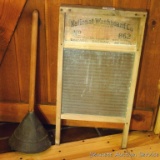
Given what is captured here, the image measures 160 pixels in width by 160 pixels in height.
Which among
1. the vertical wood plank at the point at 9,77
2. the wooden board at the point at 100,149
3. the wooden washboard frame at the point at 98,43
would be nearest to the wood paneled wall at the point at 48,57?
the vertical wood plank at the point at 9,77

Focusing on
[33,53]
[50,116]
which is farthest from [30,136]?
[33,53]

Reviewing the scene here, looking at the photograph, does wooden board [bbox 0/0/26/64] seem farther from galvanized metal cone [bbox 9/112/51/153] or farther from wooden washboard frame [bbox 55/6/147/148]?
galvanized metal cone [bbox 9/112/51/153]

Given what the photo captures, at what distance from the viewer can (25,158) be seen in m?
1.59

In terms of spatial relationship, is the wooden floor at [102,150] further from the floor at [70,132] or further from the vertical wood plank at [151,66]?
the vertical wood plank at [151,66]

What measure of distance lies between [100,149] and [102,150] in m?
0.01

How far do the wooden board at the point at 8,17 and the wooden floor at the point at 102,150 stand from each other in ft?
2.31

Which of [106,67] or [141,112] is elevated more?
[106,67]

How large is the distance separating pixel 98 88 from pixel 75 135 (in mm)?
419

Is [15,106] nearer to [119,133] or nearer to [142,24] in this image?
[119,133]

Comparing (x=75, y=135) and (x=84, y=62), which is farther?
(x=75, y=135)

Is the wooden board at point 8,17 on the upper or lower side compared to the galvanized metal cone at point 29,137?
upper

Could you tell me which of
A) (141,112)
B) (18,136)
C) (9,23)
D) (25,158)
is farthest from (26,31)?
(141,112)

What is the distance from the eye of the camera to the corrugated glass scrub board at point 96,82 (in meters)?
1.49

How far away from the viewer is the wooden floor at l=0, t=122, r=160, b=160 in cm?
161
